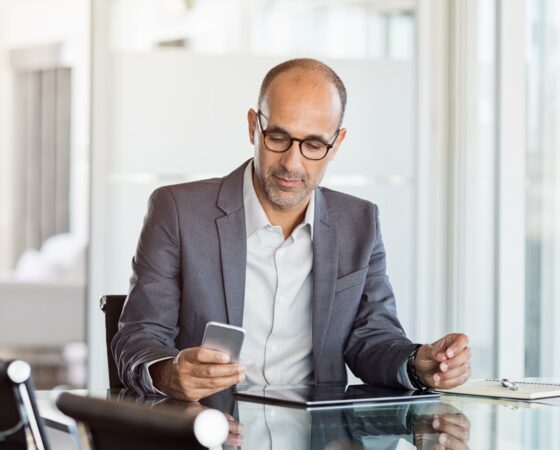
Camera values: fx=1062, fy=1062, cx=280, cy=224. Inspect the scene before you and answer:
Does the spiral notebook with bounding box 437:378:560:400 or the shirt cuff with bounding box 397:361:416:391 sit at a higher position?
the shirt cuff with bounding box 397:361:416:391

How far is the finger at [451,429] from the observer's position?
166 cm

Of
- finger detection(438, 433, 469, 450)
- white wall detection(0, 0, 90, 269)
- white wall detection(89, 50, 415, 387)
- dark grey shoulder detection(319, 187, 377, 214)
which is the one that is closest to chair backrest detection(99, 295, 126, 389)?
dark grey shoulder detection(319, 187, 377, 214)

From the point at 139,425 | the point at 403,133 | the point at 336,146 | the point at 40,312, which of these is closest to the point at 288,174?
the point at 336,146

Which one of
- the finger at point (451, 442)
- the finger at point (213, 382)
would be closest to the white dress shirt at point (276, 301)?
the finger at point (213, 382)

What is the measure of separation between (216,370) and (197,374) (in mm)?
58

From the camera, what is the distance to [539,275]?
14.3 feet

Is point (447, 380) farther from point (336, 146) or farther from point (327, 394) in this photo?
point (336, 146)

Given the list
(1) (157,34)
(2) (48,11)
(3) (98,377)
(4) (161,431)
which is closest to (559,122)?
(1) (157,34)

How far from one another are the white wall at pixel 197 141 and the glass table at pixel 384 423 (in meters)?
2.24

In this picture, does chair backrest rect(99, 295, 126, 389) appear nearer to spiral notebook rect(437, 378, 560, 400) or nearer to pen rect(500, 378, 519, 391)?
spiral notebook rect(437, 378, 560, 400)

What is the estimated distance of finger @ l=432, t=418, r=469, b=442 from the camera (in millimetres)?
1662

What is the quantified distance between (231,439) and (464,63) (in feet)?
10.9

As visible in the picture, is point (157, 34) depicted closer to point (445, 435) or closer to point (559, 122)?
point (559, 122)

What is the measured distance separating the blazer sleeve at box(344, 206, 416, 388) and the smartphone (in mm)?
551
